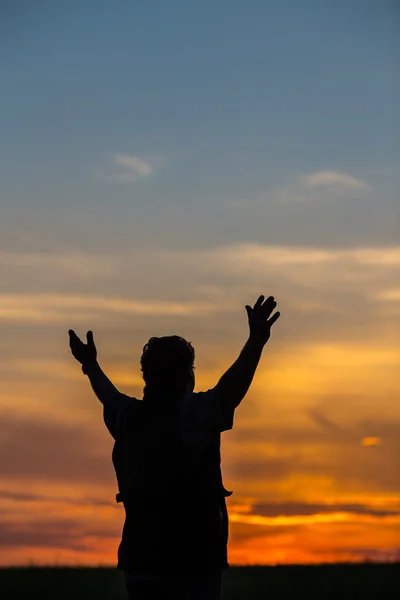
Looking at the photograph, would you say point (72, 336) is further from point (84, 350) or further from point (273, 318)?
point (273, 318)

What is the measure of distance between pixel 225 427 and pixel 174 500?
54cm

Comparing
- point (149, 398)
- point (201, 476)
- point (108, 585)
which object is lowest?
point (108, 585)

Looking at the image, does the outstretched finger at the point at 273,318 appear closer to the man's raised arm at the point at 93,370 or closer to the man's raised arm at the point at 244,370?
the man's raised arm at the point at 244,370

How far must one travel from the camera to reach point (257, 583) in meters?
16.2

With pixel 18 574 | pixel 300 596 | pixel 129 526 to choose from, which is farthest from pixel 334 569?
pixel 129 526

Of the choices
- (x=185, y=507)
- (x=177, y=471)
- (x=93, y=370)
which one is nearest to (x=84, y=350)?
(x=93, y=370)

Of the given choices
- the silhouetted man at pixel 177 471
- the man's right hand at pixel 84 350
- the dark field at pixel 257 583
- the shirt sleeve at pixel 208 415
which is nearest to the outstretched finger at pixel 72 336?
the man's right hand at pixel 84 350

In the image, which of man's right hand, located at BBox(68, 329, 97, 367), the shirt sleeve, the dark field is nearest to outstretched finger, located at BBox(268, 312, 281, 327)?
the shirt sleeve

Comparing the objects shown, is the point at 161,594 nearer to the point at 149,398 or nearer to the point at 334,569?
the point at 149,398

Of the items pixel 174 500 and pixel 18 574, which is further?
pixel 18 574

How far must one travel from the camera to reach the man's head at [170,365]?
6.80m

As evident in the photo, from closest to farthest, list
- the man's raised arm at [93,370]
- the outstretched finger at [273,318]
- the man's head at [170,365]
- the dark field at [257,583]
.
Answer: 1. the outstretched finger at [273,318]
2. the man's head at [170,365]
3. the man's raised arm at [93,370]
4. the dark field at [257,583]

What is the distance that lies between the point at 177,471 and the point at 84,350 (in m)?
1.50

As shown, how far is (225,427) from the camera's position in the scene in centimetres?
654
